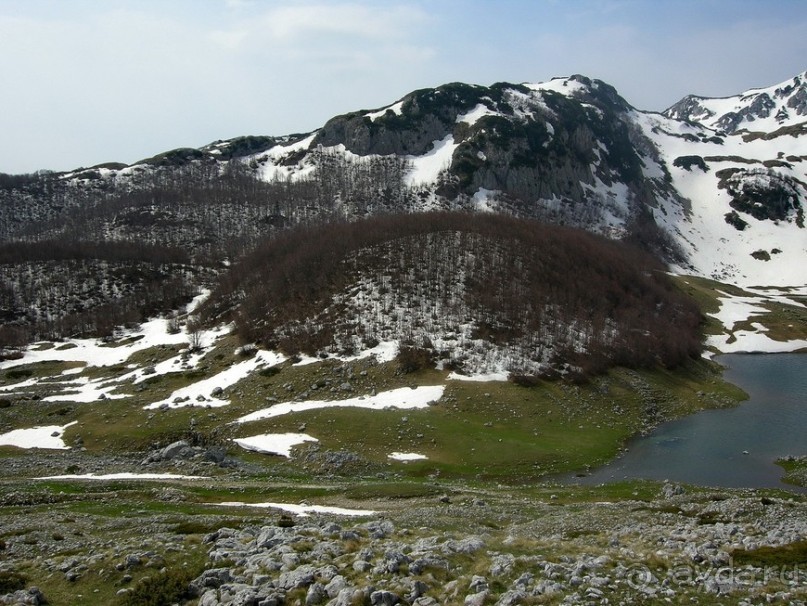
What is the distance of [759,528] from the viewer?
27.1 meters

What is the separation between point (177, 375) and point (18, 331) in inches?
2588

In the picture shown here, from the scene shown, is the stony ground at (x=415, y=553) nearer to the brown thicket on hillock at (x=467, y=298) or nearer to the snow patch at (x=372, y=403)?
the snow patch at (x=372, y=403)

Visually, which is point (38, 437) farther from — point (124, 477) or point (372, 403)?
point (372, 403)

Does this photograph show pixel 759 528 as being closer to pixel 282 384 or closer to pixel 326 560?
pixel 326 560

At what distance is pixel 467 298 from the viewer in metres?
97.5

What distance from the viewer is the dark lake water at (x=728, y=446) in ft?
171

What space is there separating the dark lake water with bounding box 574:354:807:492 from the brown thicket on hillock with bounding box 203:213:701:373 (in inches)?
666

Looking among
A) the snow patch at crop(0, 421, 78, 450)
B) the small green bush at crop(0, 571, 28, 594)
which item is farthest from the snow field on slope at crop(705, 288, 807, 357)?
the small green bush at crop(0, 571, 28, 594)

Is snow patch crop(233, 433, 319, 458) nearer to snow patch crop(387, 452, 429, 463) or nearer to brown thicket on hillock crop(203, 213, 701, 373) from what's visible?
snow patch crop(387, 452, 429, 463)

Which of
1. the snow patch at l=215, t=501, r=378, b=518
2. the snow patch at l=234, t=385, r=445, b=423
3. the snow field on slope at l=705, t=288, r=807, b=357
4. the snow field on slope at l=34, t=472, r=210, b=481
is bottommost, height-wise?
the snow field on slope at l=705, t=288, r=807, b=357

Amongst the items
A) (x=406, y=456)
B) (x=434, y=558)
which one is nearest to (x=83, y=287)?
(x=406, y=456)

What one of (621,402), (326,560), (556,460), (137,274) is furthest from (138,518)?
(137,274)

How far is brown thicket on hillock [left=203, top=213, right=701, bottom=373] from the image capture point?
87.5 m

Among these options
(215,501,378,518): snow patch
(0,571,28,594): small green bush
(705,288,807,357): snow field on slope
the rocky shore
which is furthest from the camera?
(705,288,807,357): snow field on slope
